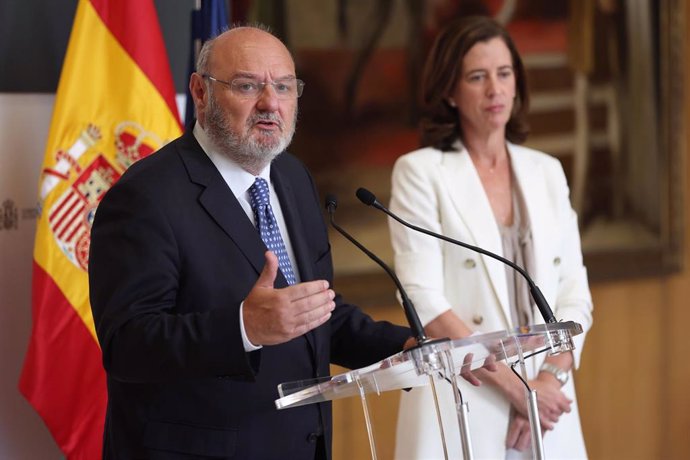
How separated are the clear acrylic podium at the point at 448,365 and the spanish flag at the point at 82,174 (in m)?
1.53

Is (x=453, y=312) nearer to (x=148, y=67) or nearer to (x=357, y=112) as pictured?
(x=148, y=67)

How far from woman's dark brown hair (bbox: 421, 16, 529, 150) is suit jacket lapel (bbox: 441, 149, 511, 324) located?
11 centimetres

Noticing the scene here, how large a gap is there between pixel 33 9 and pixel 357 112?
5.16 feet

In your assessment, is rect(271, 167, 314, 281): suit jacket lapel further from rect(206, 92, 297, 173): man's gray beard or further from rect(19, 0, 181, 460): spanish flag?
rect(19, 0, 181, 460): spanish flag

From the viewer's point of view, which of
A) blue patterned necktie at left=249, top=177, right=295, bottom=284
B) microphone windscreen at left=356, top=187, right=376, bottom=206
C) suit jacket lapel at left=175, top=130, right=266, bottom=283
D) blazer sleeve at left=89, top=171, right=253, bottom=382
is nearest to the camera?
blazer sleeve at left=89, top=171, right=253, bottom=382

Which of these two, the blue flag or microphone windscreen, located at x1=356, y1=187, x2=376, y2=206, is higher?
the blue flag

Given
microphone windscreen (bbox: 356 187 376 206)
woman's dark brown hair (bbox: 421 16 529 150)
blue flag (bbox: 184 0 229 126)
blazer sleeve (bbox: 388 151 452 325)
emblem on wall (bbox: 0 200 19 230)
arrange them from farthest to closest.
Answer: blue flag (bbox: 184 0 229 126)
emblem on wall (bbox: 0 200 19 230)
woman's dark brown hair (bbox: 421 16 529 150)
blazer sleeve (bbox: 388 151 452 325)
microphone windscreen (bbox: 356 187 376 206)

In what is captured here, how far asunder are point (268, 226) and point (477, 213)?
88cm

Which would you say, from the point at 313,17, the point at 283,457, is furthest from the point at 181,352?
the point at 313,17

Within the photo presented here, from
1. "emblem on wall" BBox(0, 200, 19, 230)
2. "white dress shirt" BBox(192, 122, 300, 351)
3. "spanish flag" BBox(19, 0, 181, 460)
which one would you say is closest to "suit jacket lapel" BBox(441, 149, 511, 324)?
"white dress shirt" BBox(192, 122, 300, 351)

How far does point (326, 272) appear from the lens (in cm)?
248

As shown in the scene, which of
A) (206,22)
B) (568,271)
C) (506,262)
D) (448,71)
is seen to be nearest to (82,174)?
(206,22)

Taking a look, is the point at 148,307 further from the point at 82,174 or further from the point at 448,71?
the point at 448,71

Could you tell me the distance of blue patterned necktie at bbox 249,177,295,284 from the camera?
2279 mm
